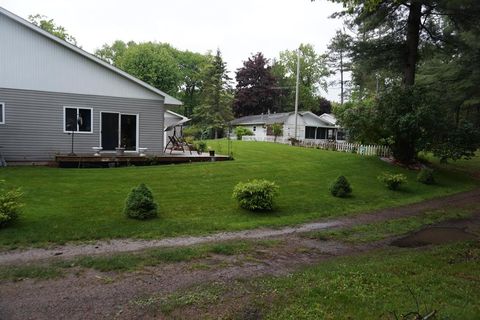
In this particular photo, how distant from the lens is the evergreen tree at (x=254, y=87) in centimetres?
5866

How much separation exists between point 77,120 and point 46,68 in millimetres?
2400

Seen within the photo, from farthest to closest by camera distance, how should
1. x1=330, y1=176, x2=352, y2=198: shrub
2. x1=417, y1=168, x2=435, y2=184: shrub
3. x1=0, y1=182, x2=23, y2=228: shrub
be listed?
1. x1=417, y1=168, x2=435, y2=184: shrub
2. x1=330, y1=176, x2=352, y2=198: shrub
3. x1=0, y1=182, x2=23, y2=228: shrub

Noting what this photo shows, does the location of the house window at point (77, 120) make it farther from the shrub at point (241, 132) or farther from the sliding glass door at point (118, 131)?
the shrub at point (241, 132)

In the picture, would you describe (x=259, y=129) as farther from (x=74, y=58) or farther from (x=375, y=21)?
(x=74, y=58)

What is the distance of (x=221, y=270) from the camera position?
5.55 metres

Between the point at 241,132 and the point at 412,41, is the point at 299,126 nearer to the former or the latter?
the point at 241,132

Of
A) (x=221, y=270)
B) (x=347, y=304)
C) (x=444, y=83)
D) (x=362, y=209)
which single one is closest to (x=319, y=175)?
(x=362, y=209)

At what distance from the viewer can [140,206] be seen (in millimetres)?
8602

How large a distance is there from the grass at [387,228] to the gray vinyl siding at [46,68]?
12.1 m

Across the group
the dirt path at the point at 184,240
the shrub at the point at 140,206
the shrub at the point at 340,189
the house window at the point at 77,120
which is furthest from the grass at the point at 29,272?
the house window at the point at 77,120

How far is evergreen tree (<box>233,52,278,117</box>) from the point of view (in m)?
58.7

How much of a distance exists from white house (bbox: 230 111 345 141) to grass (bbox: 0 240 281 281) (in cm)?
3460

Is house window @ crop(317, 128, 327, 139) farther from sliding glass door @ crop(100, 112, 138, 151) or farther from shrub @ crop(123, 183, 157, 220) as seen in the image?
shrub @ crop(123, 183, 157, 220)

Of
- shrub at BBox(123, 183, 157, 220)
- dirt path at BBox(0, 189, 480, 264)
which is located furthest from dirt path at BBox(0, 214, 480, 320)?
shrub at BBox(123, 183, 157, 220)
